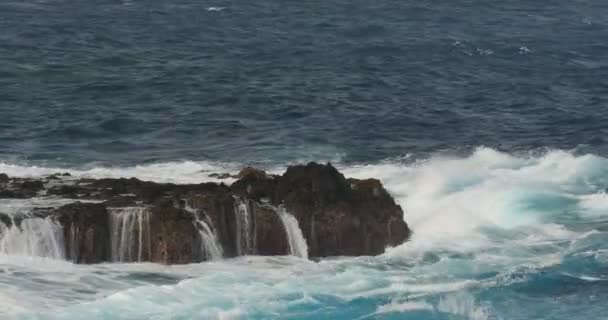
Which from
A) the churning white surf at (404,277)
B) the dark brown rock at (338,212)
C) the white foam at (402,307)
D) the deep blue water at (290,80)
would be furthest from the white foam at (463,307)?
the deep blue water at (290,80)

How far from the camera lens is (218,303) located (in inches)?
1345

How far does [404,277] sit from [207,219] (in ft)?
18.5

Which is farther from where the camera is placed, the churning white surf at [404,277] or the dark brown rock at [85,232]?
the dark brown rock at [85,232]

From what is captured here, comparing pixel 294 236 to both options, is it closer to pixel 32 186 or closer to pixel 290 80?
pixel 32 186

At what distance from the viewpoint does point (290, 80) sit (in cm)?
6431

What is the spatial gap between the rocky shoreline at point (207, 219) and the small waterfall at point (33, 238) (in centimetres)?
3

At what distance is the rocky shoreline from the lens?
36469mm

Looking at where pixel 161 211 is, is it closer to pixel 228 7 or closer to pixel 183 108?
pixel 183 108

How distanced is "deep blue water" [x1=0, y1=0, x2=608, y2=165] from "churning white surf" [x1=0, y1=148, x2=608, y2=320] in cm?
895

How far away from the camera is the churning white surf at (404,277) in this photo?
33938 mm

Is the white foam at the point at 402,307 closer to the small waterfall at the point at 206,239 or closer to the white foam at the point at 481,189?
the white foam at the point at 481,189

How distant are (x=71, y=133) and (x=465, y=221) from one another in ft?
58.5

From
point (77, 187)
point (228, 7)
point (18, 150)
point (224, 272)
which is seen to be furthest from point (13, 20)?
point (224, 272)

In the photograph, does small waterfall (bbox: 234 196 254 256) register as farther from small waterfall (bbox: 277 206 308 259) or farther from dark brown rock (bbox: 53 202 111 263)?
dark brown rock (bbox: 53 202 111 263)
